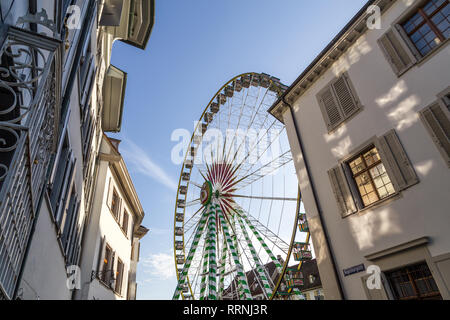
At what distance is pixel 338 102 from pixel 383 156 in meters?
2.63

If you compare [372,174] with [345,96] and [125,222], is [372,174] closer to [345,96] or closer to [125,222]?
[345,96]

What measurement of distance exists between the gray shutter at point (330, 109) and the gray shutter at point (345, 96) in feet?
0.51

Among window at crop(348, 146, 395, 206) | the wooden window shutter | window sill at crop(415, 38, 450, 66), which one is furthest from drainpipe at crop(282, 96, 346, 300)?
window sill at crop(415, 38, 450, 66)

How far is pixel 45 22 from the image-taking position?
2826mm

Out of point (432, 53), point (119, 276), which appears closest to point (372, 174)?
point (432, 53)

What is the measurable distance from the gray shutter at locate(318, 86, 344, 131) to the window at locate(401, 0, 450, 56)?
8.74 feet

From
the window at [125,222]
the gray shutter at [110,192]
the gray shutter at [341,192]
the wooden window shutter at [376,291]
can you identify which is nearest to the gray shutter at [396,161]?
the gray shutter at [341,192]

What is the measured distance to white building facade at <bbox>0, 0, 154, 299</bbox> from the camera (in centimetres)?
258

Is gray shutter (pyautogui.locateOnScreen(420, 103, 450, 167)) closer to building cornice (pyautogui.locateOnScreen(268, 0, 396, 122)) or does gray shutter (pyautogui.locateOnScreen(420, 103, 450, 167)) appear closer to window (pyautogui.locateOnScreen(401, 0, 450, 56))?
window (pyautogui.locateOnScreen(401, 0, 450, 56))

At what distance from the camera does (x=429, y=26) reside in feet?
25.2

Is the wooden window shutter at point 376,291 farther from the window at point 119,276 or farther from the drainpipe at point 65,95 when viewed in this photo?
the window at point 119,276

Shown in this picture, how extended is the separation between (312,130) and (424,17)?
444 cm

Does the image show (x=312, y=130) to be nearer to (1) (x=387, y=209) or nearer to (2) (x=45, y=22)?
(1) (x=387, y=209)
